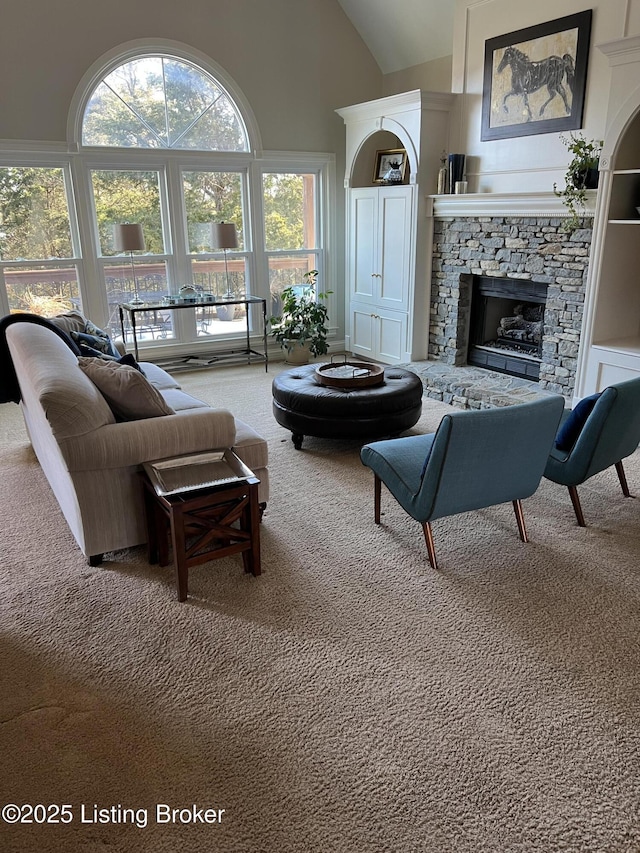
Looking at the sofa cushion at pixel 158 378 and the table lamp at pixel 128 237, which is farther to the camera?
the table lamp at pixel 128 237

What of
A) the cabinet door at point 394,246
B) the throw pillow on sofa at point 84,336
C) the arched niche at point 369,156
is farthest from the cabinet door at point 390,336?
the throw pillow on sofa at point 84,336

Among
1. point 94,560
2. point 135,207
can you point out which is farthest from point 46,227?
point 94,560

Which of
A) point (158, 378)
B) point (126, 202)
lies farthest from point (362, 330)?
point (158, 378)

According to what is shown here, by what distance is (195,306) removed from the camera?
233 inches

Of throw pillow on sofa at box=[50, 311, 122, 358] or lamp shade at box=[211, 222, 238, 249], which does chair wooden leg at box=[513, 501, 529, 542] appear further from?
lamp shade at box=[211, 222, 238, 249]

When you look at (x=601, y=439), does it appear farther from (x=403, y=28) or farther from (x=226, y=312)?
(x=403, y=28)

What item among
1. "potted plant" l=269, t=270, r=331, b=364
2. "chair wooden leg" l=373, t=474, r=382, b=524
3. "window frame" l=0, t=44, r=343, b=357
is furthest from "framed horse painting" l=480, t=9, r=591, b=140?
"chair wooden leg" l=373, t=474, r=382, b=524

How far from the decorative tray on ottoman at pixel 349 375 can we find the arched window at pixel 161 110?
3.12m

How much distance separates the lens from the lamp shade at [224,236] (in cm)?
611

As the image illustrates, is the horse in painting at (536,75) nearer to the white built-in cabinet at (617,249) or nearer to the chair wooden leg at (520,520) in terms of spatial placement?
the white built-in cabinet at (617,249)

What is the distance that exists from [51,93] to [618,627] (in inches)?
232

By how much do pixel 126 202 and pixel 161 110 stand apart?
0.93m

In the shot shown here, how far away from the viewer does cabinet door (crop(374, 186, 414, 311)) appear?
6062 mm

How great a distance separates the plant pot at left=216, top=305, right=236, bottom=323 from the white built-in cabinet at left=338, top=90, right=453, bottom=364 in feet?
4.33
